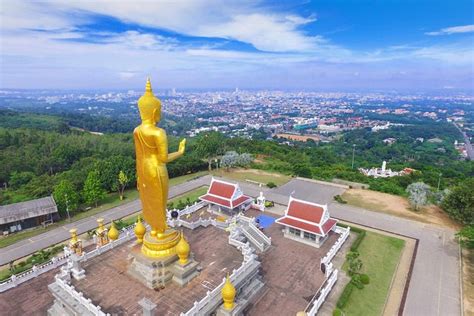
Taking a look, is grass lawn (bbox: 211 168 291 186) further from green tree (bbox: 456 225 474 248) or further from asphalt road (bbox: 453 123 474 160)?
asphalt road (bbox: 453 123 474 160)

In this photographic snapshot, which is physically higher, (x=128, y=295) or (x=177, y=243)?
(x=177, y=243)

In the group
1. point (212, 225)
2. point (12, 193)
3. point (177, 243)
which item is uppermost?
point (177, 243)

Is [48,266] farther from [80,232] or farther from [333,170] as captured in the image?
[333,170]

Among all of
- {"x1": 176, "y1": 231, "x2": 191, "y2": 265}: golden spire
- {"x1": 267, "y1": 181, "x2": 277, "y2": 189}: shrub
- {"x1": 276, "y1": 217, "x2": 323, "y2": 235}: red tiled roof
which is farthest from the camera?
{"x1": 267, "y1": 181, "x2": 277, "y2": 189}: shrub

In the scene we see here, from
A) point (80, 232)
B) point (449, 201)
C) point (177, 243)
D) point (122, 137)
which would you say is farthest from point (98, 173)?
point (122, 137)

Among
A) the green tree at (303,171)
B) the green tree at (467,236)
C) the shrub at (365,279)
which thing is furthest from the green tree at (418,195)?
the shrub at (365,279)

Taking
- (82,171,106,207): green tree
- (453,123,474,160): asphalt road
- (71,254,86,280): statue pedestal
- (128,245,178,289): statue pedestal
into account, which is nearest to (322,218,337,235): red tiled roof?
(128,245,178,289): statue pedestal
